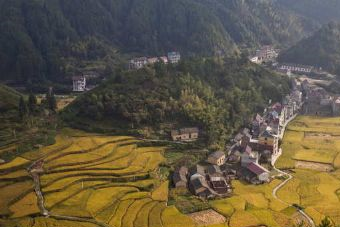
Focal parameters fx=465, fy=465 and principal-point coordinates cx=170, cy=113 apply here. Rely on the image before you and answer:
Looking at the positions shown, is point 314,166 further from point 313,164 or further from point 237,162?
point 237,162

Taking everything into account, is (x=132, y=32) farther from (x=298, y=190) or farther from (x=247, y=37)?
(x=298, y=190)

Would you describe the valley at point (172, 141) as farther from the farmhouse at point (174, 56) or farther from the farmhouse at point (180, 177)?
the farmhouse at point (174, 56)

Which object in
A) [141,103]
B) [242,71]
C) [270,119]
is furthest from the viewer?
[242,71]

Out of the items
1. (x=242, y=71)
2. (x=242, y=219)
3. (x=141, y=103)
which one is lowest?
(x=242, y=219)

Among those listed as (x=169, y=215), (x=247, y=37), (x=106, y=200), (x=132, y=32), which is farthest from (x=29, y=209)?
(x=247, y=37)

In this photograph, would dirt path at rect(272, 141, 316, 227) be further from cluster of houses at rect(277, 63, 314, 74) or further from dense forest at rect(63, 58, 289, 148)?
cluster of houses at rect(277, 63, 314, 74)

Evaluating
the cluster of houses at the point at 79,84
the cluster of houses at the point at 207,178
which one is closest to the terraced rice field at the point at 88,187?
the cluster of houses at the point at 207,178
